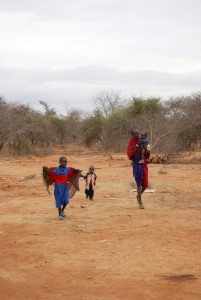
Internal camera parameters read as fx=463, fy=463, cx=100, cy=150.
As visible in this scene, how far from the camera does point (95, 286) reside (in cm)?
486

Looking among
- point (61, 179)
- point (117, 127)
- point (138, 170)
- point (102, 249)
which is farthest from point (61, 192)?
point (117, 127)

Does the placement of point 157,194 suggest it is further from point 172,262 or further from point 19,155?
point 19,155

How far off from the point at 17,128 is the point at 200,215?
874 inches

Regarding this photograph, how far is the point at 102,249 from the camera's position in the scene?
6.30m

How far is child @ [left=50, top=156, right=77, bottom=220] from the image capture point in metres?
8.66

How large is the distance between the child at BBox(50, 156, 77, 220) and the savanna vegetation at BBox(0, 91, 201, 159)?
44.5 ft

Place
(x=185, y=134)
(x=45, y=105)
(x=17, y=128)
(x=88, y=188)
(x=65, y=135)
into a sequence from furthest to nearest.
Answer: (x=45, y=105) < (x=65, y=135) < (x=17, y=128) < (x=185, y=134) < (x=88, y=188)

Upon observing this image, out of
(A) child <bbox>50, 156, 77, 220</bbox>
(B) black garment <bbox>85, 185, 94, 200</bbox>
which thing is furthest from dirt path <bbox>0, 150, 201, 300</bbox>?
(A) child <bbox>50, 156, 77, 220</bbox>

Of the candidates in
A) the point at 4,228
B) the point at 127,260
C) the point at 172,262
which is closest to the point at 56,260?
the point at 127,260

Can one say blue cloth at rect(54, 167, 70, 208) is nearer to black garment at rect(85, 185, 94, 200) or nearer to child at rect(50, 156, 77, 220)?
child at rect(50, 156, 77, 220)

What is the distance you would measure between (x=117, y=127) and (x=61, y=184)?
24.5 metres

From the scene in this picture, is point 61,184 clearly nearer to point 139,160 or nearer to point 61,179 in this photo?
point 61,179

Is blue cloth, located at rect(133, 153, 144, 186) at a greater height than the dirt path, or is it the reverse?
blue cloth, located at rect(133, 153, 144, 186)

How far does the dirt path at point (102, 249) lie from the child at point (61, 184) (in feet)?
0.99
